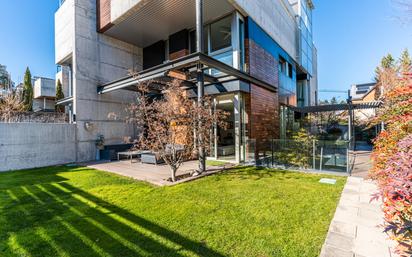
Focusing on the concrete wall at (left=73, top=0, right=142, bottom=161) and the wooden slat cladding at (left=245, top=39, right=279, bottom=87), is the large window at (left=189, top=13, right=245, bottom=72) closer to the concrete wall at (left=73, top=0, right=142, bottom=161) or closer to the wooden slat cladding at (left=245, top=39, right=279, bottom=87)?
the wooden slat cladding at (left=245, top=39, right=279, bottom=87)

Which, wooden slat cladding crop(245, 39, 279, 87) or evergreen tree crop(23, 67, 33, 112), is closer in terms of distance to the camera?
wooden slat cladding crop(245, 39, 279, 87)

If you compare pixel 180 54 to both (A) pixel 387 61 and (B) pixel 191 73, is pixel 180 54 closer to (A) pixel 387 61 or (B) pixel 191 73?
(B) pixel 191 73

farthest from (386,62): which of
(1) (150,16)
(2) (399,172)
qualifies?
(2) (399,172)

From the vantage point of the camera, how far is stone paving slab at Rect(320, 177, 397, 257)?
259 centimetres

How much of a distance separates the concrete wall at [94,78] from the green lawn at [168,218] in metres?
5.44

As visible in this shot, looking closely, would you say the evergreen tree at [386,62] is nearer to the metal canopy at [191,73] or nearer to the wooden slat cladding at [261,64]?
the wooden slat cladding at [261,64]

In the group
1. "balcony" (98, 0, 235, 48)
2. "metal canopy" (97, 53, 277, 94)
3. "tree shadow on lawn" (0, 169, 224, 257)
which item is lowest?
"tree shadow on lawn" (0, 169, 224, 257)

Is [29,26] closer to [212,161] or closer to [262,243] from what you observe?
[212,161]

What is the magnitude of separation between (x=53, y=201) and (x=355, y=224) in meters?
6.04

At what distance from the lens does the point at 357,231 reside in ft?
10.1

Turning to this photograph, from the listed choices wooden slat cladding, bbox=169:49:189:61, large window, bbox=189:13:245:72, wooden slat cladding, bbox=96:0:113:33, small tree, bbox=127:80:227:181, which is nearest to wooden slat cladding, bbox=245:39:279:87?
large window, bbox=189:13:245:72

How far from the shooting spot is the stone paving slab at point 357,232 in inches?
102

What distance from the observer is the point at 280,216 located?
11.8ft

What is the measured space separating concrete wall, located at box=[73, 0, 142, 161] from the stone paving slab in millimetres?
9967
